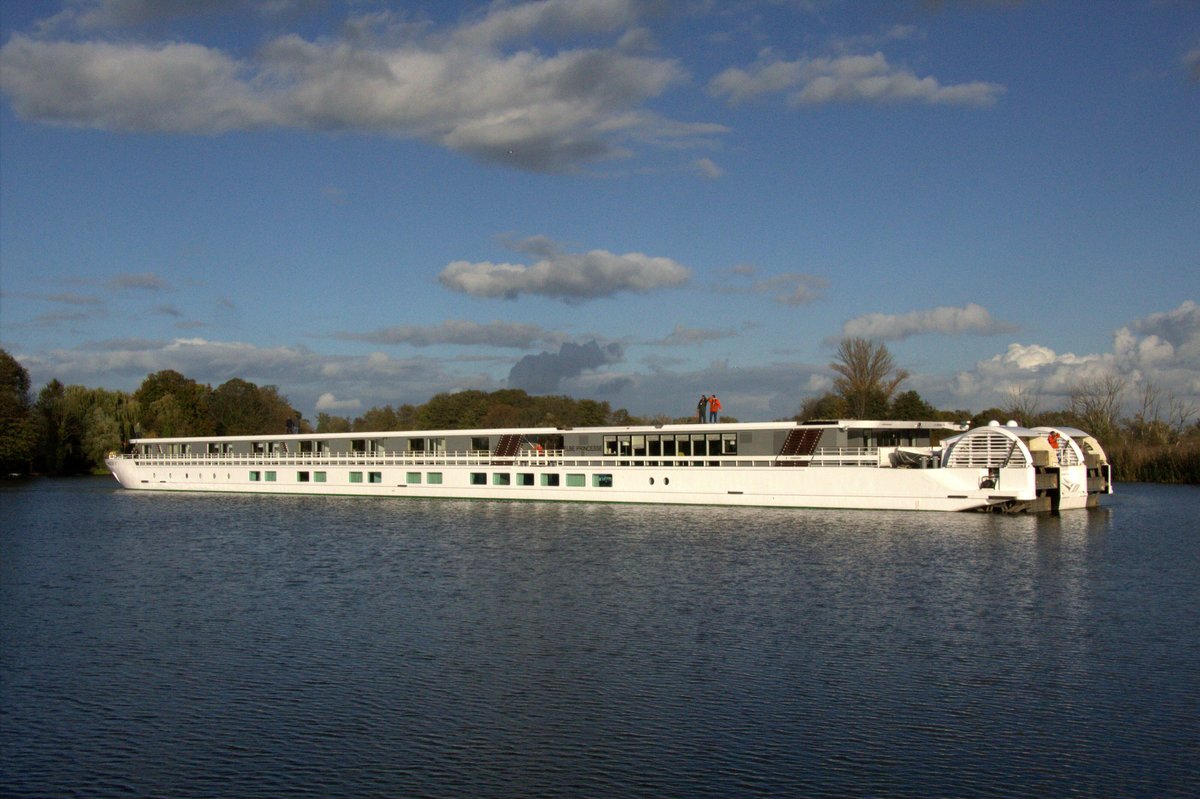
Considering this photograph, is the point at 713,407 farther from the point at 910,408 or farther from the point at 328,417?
the point at 328,417

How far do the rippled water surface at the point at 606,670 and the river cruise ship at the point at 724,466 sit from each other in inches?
499

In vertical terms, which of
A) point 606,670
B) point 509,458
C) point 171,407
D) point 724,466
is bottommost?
point 606,670

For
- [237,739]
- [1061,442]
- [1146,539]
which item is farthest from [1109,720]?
[1061,442]

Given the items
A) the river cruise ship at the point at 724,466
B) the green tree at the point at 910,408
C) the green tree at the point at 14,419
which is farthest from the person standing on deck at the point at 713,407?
the green tree at the point at 14,419

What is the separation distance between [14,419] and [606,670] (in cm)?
10507

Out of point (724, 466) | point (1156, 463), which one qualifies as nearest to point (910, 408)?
point (1156, 463)

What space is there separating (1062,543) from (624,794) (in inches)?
1335

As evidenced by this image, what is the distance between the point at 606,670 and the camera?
20.9 m

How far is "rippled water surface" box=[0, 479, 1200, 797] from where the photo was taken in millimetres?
15281

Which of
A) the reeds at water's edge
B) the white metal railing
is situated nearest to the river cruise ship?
the white metal railing

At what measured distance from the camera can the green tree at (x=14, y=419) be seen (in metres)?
105

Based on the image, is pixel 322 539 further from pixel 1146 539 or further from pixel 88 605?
pixel 1146 539

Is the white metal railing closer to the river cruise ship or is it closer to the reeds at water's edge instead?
the river cruise ship

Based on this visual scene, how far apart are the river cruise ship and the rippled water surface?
12683mm
